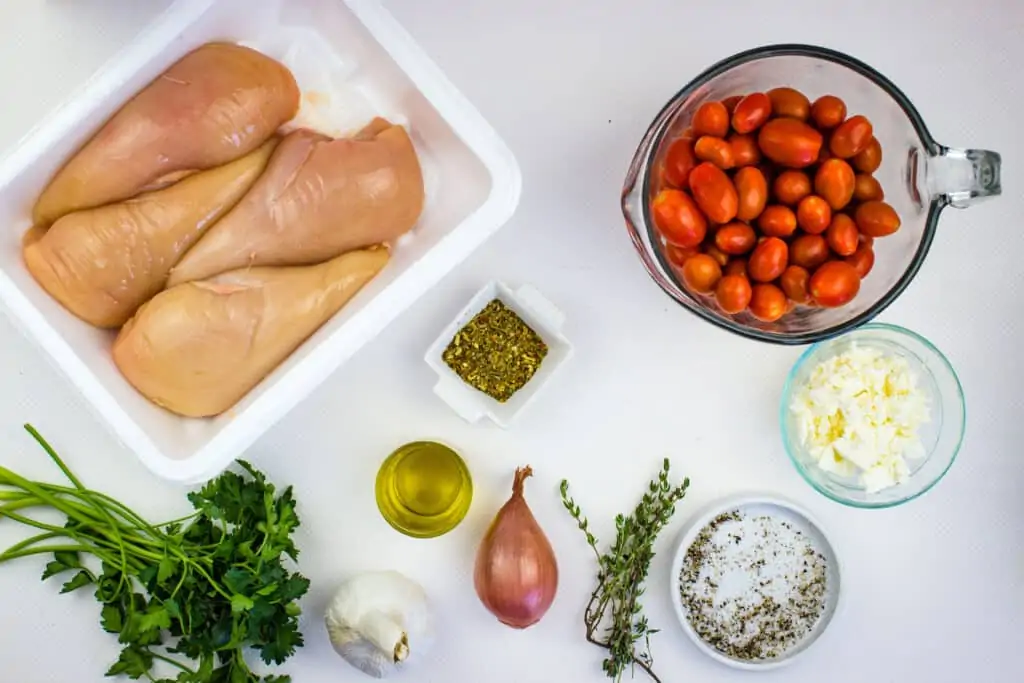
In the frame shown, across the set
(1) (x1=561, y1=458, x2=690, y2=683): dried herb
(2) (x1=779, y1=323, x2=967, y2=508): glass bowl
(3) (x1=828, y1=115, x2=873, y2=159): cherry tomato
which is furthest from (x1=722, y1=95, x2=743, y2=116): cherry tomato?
(1) (x1=561, y1=458, x2=690, y2=683): dried herb

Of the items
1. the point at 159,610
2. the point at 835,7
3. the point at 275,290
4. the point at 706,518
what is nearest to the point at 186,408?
the point at 275,290

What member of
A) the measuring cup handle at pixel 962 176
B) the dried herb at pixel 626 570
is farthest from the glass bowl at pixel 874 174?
the dried herb at pixel 626 570

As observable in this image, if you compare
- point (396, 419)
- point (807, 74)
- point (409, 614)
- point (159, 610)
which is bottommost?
point (159, 610)

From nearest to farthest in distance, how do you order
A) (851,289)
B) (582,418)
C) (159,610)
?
(851,289), (159,610), (582,418)

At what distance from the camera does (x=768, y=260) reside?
112cm

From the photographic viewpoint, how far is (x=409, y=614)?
130 centimetres

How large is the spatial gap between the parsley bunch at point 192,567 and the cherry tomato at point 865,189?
2.46ft

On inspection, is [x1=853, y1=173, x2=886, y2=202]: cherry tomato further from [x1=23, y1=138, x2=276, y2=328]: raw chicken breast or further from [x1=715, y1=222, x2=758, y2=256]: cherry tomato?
[x1=23, y1=138, x2=276, y2=328]: raw chicken breast

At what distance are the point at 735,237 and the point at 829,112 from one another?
169mm

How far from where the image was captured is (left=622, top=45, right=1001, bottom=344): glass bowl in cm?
114

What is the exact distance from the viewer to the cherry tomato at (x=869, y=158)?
1142 millimetres

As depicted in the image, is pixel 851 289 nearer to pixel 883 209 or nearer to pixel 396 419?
pixel 883 209

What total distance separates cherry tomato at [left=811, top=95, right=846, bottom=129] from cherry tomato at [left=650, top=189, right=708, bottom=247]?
0.17m

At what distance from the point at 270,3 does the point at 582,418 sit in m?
0.62
